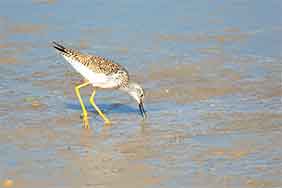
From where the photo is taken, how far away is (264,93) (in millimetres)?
9422

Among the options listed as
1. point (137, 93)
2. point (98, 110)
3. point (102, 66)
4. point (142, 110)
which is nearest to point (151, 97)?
point (137, 93)

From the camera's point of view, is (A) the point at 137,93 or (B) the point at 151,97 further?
(B) the point at 151,97

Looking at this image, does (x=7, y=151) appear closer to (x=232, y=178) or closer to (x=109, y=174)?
(x=109, y=174)

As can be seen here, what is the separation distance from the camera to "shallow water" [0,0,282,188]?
7047 millimetres

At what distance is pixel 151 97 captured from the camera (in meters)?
9.52

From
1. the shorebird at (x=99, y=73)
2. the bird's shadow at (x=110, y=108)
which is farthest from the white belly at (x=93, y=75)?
the bird's shadow at (x=110, y=108)

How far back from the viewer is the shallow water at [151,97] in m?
7.05

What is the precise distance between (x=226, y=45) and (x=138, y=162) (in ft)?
14.5

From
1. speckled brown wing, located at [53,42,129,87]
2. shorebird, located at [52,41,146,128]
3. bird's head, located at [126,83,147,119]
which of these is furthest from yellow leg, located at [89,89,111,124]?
bird's head, located at [126,83,147,119]

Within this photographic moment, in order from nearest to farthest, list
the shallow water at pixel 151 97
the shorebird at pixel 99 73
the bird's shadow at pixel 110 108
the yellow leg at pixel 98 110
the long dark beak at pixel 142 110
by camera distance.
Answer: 1. the shallow water at pixel 151 97
2. the yellow leg at pixel 98 110
3. the long dark beak at pixel 142 110
4. the shorebird at pixel 99 73
5. the bird's shadow at pixel 110 108

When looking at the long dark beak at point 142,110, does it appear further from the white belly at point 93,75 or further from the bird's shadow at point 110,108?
the white belly at point 93,75

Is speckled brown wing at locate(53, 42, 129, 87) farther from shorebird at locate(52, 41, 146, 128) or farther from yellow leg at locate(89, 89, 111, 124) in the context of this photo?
yellow leg at locate(89, 89, 111, 124)

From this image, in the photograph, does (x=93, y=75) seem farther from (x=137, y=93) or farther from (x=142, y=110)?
(x=142, y=110)

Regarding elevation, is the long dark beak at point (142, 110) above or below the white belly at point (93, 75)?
below
